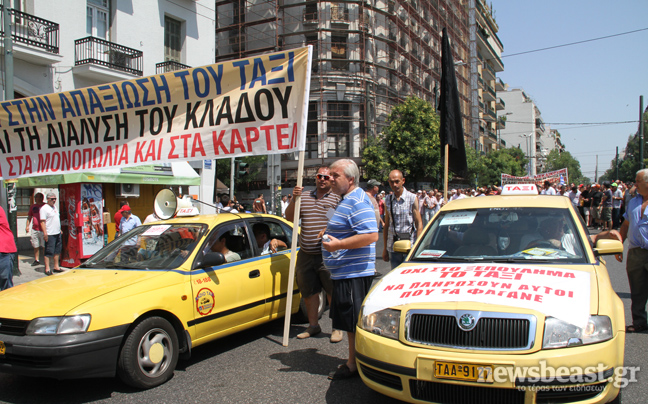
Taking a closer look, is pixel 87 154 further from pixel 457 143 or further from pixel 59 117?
pixel 457 143

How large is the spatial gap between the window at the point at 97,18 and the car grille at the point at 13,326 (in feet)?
48.4

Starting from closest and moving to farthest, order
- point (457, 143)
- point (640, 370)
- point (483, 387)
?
point (483, 387)
point (640, 370)
point (457, 143)

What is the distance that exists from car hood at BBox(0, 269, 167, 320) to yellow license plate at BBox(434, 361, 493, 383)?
265 centimetres

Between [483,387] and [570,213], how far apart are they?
82.2 inches

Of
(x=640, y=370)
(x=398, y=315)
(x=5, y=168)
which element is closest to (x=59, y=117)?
(x=5, y=168)

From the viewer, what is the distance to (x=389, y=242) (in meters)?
6.55

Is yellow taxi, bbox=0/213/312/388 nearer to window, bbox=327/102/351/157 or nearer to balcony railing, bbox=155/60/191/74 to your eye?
balcony railing, bbox=155/60/191/74

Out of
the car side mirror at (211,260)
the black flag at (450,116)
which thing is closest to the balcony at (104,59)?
the black flag at (450,116)

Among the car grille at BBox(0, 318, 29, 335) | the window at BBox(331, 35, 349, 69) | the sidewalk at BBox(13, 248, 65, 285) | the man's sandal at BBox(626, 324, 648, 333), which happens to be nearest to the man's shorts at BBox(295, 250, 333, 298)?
the car grille at BBox(0, 318, 29, 335)

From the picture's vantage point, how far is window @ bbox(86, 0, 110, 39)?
1583cm

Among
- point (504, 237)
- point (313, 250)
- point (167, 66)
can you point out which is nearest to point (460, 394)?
point (504, 237)

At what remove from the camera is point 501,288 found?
3.11 meters

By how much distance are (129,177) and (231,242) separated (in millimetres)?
8899

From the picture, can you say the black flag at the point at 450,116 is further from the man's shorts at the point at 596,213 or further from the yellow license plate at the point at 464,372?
the man's shorts at the point at 596,213
